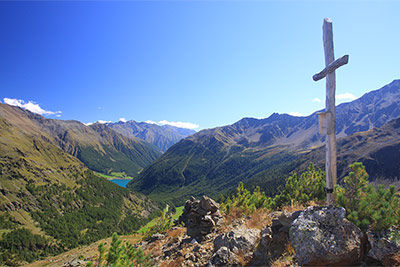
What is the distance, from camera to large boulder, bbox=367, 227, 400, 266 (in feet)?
18.3

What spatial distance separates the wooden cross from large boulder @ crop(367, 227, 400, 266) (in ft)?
9.22

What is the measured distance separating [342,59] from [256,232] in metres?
9.18

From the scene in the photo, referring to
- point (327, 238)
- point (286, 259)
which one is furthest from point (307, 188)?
point (327, 238)

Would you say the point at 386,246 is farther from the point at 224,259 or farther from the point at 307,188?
the point at 307,188

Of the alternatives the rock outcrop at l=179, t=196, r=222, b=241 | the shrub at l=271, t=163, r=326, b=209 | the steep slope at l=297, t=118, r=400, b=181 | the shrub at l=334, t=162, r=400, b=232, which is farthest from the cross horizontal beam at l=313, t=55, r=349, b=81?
the steep slope at l=297, t=118, r=400, b=181

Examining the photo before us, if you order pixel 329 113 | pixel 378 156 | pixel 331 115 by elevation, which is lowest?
pixel 378 156

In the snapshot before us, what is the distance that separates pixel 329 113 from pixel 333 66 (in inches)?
88.5

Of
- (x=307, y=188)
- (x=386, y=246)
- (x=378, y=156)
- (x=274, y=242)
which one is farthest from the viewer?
(x=378, y=156)

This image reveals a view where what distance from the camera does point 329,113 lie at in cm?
928

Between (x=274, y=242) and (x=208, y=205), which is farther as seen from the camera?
(x=208, y=205)

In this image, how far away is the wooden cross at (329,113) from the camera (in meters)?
9.13

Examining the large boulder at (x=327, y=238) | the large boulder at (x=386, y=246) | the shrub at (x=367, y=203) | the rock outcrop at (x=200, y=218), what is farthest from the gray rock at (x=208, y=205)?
the large boulder at (x=386, y=246)

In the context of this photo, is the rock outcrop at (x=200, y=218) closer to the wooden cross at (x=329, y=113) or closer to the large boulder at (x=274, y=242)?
the large boulder at (x=274, y=242)

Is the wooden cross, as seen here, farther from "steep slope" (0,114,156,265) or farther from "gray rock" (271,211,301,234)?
"steep slope" (0,114,156,265)
